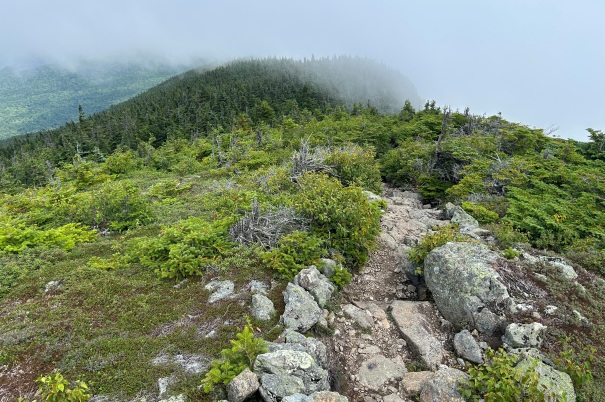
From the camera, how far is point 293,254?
8.02 meters

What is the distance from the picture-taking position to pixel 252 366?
493cm

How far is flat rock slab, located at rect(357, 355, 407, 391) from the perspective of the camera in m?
5.88

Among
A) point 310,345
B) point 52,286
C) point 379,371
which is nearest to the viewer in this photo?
point 310,345

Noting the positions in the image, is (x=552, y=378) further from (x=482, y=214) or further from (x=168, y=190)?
(x=168, y=190)

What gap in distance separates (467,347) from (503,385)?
1773 millimetres

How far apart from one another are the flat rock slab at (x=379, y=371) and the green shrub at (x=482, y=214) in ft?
27.8

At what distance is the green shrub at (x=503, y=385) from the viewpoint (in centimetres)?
458

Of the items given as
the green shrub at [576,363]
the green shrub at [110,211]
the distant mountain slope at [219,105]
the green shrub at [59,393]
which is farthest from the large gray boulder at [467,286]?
the distant mountain slope at [219,105]

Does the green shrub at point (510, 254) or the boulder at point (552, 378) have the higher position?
the green shrub at point (510, 254)

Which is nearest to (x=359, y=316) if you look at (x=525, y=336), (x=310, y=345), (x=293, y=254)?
(x=310, y=345)

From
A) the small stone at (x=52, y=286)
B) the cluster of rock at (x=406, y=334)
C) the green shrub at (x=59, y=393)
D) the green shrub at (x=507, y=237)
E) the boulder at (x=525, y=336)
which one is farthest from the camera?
the green shrub at (x=507, y=237)

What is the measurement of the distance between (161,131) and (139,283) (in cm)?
4996

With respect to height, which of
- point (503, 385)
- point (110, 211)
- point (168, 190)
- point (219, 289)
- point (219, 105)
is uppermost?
point (503, 385)

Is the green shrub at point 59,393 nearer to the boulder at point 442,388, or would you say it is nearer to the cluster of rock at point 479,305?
the boulder at point 442,388
